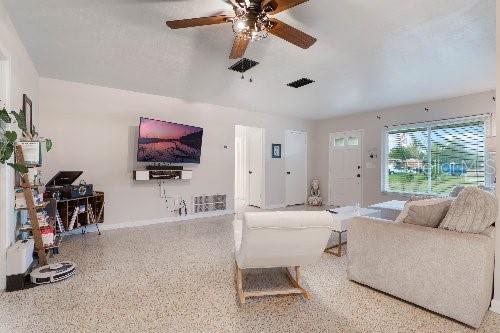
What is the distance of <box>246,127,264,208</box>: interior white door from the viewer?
6.84 m

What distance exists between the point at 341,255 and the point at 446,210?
1467 mm

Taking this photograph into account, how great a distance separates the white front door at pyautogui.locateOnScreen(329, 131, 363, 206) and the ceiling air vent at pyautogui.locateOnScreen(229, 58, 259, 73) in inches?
161

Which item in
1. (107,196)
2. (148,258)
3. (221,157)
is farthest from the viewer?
(221,157)

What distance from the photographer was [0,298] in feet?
7.30

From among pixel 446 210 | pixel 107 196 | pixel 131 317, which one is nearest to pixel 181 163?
pixel 107 196

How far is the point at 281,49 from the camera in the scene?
3229 mm

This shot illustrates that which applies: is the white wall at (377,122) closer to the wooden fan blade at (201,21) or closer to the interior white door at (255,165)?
the interior white door at (255,165)

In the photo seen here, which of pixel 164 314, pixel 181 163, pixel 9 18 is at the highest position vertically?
pixel 9 18

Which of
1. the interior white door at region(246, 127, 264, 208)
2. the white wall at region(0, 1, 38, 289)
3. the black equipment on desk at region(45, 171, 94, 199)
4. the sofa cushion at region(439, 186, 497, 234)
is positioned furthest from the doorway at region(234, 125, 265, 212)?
the sofa cushion at region(439, 186, 497, 234)

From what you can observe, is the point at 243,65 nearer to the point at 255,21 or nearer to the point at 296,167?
the point at 255,21

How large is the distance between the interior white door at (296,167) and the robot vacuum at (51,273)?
538cm

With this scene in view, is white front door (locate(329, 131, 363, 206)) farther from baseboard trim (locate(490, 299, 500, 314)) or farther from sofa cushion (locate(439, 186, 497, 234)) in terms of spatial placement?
sofa cushion (locate(439, 186, 497, 234))

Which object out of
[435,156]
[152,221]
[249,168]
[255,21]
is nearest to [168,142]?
[152,221]

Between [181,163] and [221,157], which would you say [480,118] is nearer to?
[221,157]
